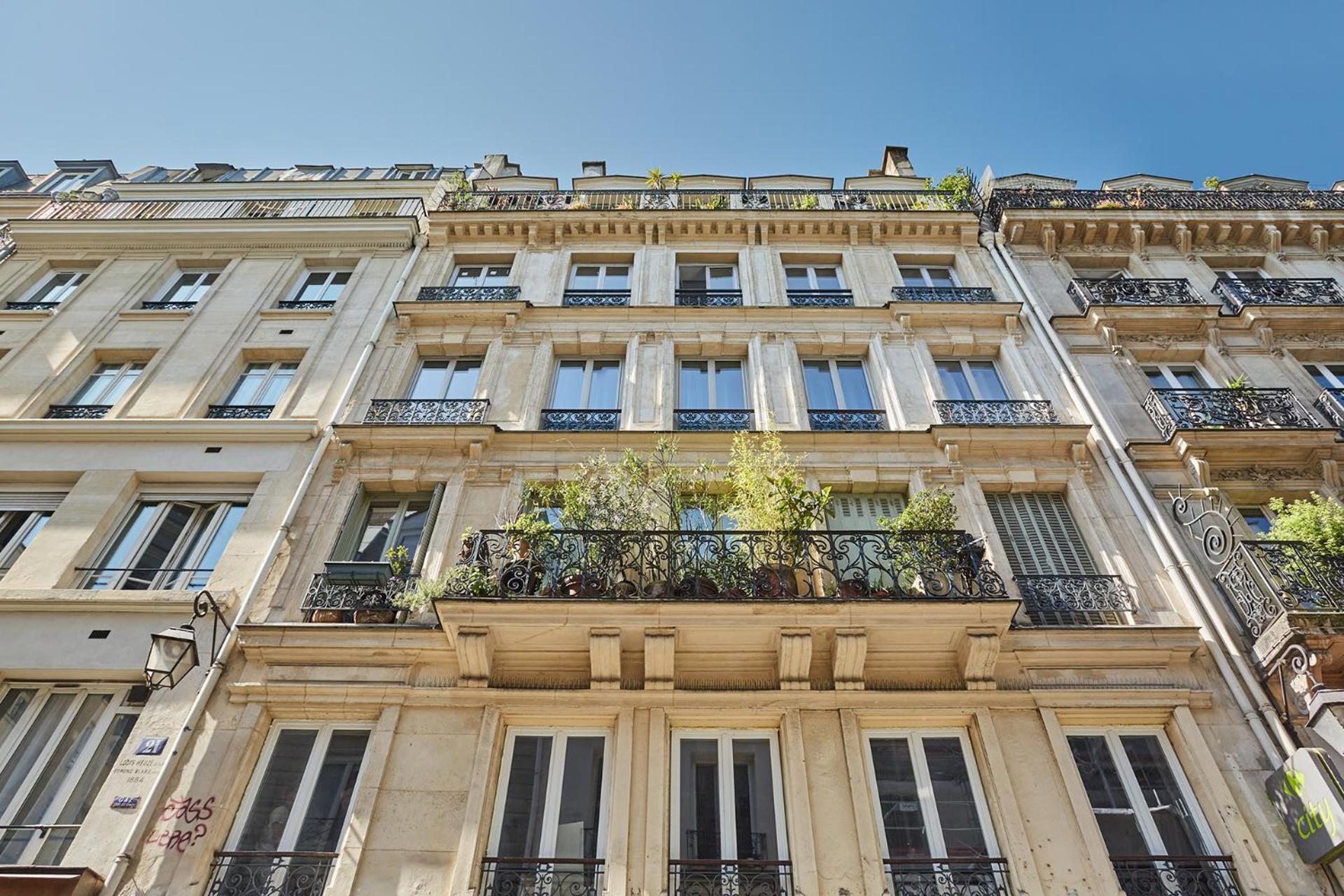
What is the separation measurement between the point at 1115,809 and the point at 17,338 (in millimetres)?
15672

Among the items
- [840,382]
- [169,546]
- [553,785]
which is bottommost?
[553,785]

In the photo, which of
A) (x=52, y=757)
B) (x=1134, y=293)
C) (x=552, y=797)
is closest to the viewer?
(x=552, y=797)

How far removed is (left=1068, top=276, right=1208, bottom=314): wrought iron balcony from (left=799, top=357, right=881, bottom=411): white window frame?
3.60 meters

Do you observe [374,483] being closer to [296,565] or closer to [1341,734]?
[296,565]

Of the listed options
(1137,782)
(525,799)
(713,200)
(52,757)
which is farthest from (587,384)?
(1137,782)

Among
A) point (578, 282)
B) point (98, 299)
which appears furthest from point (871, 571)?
point (98, 299)

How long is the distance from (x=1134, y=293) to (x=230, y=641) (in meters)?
13.3

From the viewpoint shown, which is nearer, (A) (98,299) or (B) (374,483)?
(B) (374,483)

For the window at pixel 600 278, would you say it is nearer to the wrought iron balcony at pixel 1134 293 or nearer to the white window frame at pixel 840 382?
the white window frame at pixel 840 382

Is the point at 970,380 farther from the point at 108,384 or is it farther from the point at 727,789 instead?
the point at 108,384

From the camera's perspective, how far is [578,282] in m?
13.6

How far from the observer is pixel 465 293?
12797 millimetres

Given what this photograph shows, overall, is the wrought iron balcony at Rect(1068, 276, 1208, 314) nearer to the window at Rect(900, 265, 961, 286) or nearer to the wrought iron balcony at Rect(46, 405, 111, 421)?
the window at Rect(900, 265, 961, 286)

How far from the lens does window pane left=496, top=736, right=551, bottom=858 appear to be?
6.61 metres
